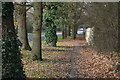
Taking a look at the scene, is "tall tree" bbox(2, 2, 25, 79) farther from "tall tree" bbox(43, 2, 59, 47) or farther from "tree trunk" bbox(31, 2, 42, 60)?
"tall tree" bbox(43, 2, 59, 47)

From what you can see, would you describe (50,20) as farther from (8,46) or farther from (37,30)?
(8,46)

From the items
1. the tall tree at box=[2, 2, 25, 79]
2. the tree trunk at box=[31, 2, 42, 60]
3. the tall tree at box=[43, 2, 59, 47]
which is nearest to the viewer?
the tall tree at box=[2, 2, 25, 79]

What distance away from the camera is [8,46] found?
504 centimetres

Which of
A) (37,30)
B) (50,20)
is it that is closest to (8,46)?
(37,30)

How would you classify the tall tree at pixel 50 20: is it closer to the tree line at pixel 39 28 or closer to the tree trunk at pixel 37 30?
the tree line at pixel 39 28

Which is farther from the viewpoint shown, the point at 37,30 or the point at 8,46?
the point at 37,30

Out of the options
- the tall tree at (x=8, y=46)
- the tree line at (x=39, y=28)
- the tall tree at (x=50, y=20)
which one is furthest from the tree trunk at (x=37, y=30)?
the tall tree at (x=50, y=20)

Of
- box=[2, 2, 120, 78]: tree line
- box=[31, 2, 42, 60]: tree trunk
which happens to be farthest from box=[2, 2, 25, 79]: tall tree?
box=[31, 2, 42, 60]: tree trunk

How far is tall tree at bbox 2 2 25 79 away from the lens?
4957mm

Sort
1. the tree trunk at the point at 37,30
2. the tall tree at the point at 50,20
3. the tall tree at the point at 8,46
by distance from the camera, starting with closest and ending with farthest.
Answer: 1. the tall tree at the point at 8,46
2. the tree trunk at the point at 37,30
3. the tall tree at the point at 50,20

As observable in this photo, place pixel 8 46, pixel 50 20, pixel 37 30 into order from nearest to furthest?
1. pixel 8 46
2. pixel 37 30
3. pixel 50 20

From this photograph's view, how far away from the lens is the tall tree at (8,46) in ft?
16.3

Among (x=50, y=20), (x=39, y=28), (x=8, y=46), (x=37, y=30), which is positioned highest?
(x=50, y=20)

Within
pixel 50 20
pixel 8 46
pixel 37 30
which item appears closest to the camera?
pixel 8 46
